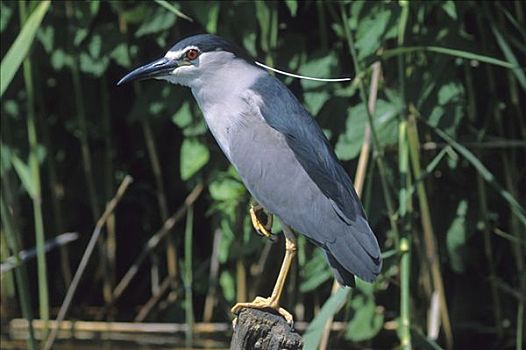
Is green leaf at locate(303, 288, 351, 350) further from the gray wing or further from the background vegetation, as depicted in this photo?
the background vegetation

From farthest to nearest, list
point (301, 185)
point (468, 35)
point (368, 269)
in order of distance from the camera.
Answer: point (468, 35)
point (301, 185)
point (368, 269)

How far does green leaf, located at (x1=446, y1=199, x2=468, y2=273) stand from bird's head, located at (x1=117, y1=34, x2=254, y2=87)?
136 cm

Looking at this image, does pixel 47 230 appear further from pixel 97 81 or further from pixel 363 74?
pixel 363 74

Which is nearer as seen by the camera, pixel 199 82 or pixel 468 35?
pixel 199 82

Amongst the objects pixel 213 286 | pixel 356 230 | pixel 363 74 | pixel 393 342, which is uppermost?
pixel 363 74

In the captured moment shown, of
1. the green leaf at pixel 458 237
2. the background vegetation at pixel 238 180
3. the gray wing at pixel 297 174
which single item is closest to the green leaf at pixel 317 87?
the background vegetation at pixel 238 180

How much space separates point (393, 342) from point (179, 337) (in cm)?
77

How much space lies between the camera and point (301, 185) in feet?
10.3

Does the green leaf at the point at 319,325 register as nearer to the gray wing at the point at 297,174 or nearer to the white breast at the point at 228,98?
the gray wing at the point at 297,174

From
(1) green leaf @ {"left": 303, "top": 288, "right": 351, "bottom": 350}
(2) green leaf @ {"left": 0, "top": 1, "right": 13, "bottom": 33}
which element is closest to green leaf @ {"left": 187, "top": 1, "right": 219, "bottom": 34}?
(2) green leaf @ {"left": 0, "top": 1, "right": 13, "bottom": 33}

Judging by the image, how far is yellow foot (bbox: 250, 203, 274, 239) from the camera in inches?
119

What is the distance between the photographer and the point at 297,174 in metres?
3.14

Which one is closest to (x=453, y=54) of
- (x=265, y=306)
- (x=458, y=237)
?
(x=265, y=306)

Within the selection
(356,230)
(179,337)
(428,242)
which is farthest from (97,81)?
(356,230)
